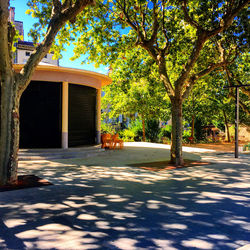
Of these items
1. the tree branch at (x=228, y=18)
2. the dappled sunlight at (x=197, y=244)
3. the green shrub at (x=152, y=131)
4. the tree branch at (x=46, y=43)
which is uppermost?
the tree branch at (x=228, y=18)

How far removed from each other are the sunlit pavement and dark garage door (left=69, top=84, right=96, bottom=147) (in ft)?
17.6

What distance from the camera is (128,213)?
4.57 metres

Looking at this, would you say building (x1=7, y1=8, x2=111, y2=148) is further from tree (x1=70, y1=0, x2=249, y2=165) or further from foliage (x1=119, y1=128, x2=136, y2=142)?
foliage (x1=119, y1=128, x2=136, y2=142)

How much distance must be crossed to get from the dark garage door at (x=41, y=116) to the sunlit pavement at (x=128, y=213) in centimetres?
461

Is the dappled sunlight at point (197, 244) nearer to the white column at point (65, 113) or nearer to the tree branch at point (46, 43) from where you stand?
the tree branch at point (46, 43)

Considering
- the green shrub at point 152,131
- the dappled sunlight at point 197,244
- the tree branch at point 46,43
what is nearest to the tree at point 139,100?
the green shrub at point 152,131

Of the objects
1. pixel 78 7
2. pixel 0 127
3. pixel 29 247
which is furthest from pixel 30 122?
pixel 29 247

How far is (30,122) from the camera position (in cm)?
1191

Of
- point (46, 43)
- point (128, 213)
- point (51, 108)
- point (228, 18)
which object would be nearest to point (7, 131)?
point (46, 43)

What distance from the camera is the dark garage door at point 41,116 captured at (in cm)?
1190

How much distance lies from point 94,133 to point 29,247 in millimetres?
11516

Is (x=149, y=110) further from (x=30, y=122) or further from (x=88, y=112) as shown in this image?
(x=30, y=122)

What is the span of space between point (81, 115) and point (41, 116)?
2251 millimetres

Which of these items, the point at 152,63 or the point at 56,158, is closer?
the point at 56,158
